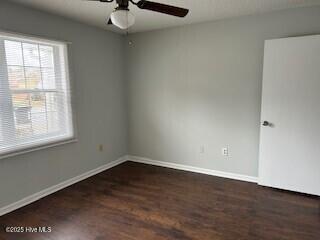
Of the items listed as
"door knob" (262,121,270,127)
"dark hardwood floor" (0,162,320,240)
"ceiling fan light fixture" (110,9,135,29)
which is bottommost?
"dark hardwood floor" (0,162,320,240)

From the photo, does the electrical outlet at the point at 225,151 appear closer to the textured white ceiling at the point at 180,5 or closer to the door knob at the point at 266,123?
the door knob at the point at 266,123

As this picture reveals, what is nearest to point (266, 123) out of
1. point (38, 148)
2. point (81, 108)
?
point (81, 108)

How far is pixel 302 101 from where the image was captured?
277 centimetres

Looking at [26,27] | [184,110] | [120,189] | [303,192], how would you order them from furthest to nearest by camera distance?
[184,110] → [120,189] → [303,192] → [26,27]

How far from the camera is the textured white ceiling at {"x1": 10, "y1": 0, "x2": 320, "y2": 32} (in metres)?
2.58

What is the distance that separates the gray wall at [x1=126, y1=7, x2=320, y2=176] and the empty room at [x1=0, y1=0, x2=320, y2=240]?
0.02 m

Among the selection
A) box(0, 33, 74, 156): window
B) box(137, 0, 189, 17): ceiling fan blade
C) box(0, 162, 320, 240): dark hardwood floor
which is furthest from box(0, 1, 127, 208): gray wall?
box(137, 0, 189, 17): ceiling fan blade

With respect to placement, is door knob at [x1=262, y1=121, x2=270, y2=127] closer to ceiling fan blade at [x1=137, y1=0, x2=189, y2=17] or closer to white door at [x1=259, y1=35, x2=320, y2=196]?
white door at [x1=259, y1=35, x2=320, y2=196]

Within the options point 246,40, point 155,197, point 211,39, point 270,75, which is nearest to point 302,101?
point 270,75

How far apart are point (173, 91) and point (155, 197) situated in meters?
1.72

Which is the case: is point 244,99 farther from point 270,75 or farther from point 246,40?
point 246,40

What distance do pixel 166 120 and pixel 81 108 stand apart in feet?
4.53

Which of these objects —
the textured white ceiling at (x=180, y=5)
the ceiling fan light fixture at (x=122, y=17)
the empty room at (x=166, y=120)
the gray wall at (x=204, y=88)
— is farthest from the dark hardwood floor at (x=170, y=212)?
the textured white ceiling at (x=180, y=5)

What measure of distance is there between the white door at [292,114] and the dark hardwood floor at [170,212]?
277 mm
